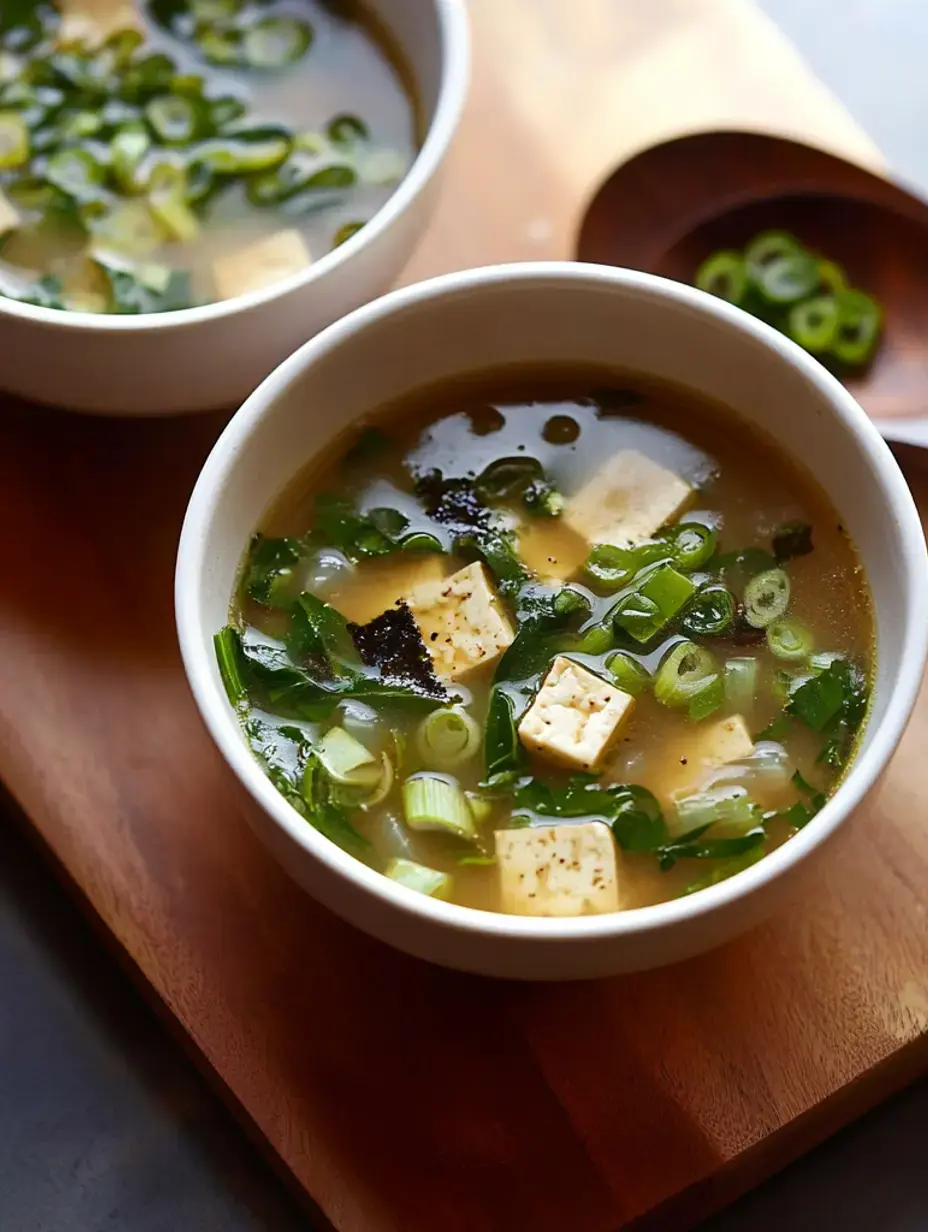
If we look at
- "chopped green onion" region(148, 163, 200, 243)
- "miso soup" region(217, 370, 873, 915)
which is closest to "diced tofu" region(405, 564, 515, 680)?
"miso soup" region(217, 370, 873, 915)

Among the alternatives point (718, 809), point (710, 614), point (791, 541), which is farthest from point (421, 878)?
point (791, 541)

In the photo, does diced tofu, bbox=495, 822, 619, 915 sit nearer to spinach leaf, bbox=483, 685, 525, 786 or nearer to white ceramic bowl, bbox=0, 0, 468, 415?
spinach leaf, bbox=483, 685, 525, 786

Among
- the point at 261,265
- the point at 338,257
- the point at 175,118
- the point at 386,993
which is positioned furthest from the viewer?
the point at 175,118

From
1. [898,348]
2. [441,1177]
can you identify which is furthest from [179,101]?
[441,1177]

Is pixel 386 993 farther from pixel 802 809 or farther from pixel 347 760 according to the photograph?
pixel 802 809

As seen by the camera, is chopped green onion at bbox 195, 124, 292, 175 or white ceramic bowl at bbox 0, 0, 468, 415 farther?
chopped green onion at bbox 195, 124, 292, 175

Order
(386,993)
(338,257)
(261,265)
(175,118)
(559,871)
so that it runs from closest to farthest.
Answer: (559,871) → (386,993) → (338,257) → (261,265) → (175,118)

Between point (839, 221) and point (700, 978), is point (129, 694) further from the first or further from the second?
point (839, 221)
